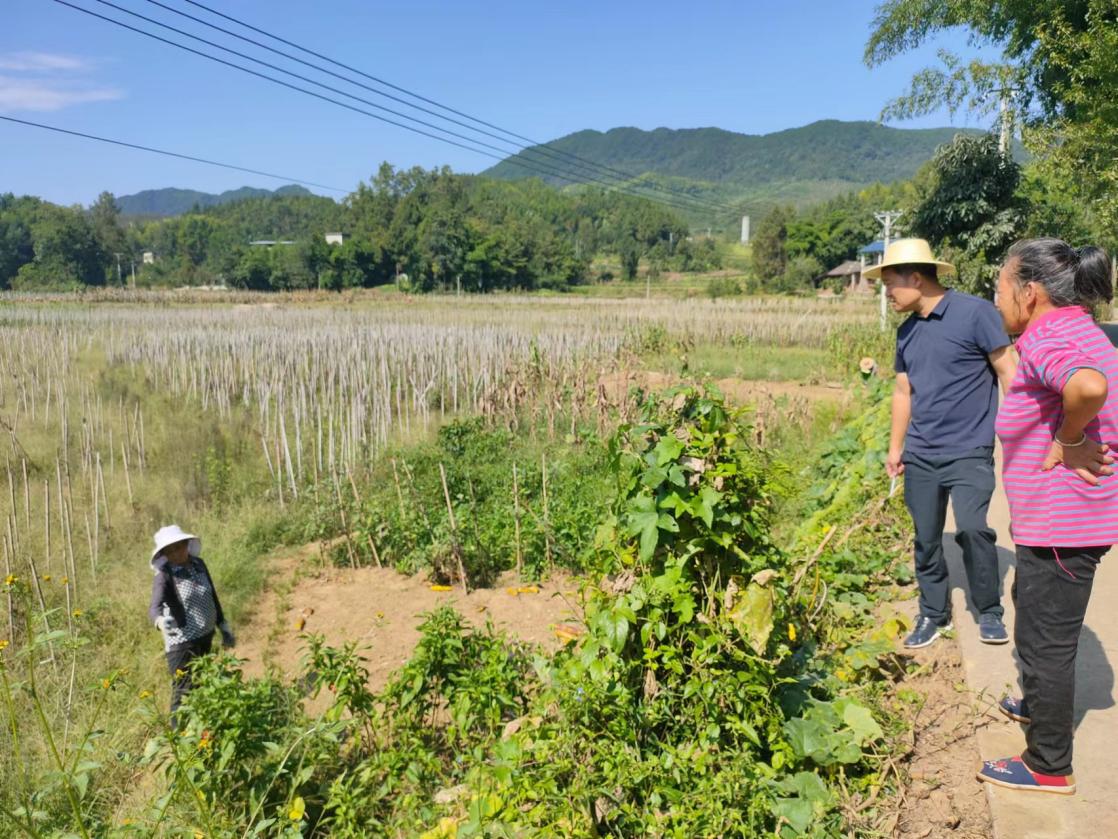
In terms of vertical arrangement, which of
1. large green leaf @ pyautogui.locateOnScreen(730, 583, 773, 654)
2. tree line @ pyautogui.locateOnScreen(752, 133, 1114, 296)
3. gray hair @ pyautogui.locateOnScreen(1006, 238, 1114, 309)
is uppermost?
tree line @ pyautogui.locateOnScreen(752, 133, 1114, 296)

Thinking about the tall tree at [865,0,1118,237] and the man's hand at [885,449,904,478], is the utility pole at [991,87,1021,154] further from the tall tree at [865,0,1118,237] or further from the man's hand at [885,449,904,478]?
the man's hand at [885,449,904,478]

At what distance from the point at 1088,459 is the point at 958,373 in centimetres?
103

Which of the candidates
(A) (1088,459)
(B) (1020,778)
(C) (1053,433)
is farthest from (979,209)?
(B) (1020,778)

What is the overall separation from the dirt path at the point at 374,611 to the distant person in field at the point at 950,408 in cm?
206

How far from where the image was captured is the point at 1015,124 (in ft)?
47.2

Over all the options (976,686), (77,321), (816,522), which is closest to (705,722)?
(976,686)

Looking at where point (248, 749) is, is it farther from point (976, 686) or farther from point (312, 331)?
point (312, 331)

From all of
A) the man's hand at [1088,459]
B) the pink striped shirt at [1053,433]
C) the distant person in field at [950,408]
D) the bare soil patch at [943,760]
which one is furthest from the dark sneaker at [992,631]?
the man's hand at [1088,459]

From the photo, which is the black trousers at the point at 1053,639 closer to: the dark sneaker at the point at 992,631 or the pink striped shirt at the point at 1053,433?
the pink striped shirt at the point at 1053,433

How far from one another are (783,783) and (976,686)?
1.03m

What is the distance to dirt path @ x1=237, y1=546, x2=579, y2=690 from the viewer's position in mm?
4625

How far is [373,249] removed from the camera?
64.2 metres

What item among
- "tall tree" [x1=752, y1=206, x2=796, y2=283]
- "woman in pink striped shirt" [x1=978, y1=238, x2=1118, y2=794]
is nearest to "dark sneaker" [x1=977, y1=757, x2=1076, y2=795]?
"woman in pink striped shirt" [x1=978, y1=238, x2=1118, y2=794]

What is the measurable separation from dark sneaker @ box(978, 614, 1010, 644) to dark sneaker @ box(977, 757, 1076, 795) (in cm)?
91
